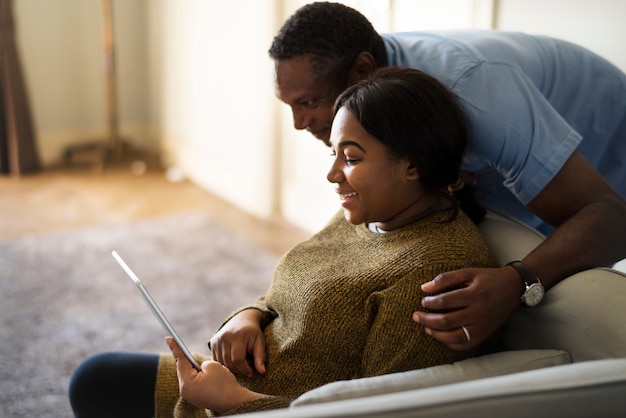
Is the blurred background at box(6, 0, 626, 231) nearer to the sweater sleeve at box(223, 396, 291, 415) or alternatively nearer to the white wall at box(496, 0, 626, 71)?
the white wall at box(496, 0, 626, 71)

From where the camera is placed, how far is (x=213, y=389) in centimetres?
111

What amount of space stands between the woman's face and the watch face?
0.72 feet

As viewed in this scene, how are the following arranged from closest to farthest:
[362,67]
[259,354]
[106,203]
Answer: [259,354] < [362,67] < [106,203]

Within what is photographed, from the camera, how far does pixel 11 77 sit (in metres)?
4.25

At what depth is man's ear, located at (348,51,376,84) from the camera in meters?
1.46

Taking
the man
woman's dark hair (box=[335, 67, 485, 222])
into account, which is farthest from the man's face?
woman's dark hair (box=[335, 67, 485, 222])

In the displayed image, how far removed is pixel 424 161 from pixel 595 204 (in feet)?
0.95

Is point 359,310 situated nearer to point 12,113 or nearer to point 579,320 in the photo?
point 579,320

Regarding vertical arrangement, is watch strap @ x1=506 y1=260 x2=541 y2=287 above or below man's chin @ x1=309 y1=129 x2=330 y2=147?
below

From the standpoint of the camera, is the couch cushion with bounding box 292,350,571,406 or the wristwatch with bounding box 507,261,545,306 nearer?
the couch cushion with bounding box 292,350,571,406

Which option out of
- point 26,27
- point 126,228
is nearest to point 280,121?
point 126,228

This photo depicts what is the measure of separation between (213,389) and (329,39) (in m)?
0.72

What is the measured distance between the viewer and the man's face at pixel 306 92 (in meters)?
1.46

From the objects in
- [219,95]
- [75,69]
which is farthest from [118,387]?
[75,69]
